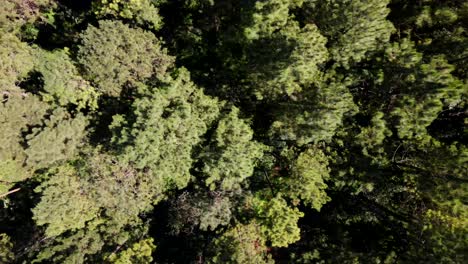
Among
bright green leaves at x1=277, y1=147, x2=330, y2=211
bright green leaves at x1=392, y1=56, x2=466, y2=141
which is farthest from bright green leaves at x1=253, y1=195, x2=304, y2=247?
bright green leaves at x1=392, y1=56, x2=466, y2=141

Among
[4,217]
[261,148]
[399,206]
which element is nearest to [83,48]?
[261,148]

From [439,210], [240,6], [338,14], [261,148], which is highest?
[240,6]

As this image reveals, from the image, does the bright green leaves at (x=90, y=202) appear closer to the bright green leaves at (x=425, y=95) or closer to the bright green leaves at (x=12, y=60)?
the bright green leaves at (x=12, y=60)

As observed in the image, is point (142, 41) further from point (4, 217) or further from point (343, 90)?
point (4, 217)

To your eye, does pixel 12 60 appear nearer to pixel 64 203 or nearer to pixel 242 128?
pixel 64 203

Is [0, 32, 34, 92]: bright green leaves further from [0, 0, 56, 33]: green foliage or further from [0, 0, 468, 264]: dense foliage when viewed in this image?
[0, 0, 56, 33]: green foliage

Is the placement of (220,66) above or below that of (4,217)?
above

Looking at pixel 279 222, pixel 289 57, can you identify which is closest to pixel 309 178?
pixel 279 222
